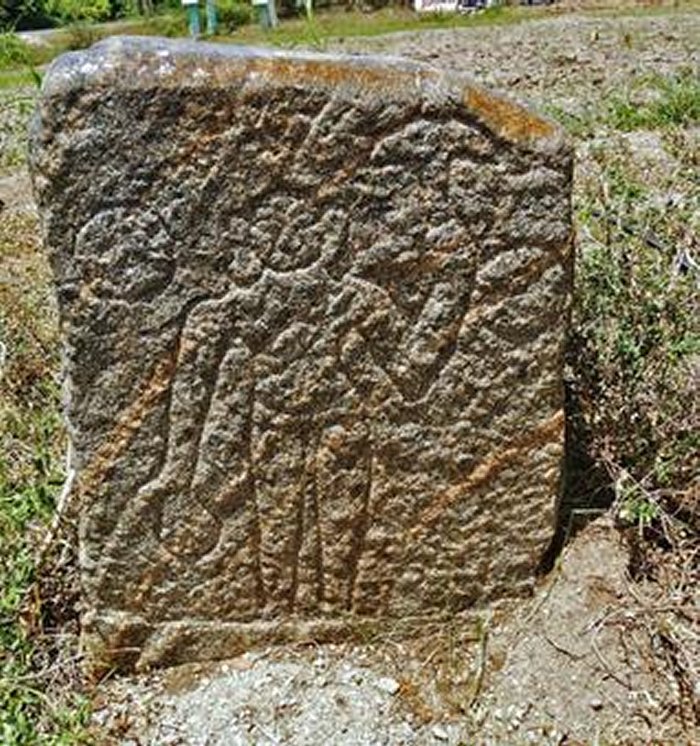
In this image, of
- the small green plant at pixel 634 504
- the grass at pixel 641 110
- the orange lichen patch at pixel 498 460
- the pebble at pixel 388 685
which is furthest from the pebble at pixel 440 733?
the grass at pixel 641 110

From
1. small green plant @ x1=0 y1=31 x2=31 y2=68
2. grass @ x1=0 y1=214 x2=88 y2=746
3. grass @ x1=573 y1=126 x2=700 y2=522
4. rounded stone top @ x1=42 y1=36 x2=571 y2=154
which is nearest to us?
rounded stone top @ x1=42 y1=36 x2=571 y2=154

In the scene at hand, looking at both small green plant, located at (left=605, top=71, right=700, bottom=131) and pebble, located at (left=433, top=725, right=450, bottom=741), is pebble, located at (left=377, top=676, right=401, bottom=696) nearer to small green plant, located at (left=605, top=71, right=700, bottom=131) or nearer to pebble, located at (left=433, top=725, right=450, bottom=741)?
pebble, located at (left=433, top=725, right=450, bottom=741)

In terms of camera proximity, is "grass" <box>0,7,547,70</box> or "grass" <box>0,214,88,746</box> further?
"grass" <box>0,7,547,70</box>

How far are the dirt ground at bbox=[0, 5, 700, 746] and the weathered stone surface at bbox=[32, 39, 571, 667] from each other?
7cm

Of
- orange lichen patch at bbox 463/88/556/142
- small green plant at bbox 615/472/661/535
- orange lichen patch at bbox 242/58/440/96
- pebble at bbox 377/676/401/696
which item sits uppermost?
orange lichen patch at bbox 242/58/440/96

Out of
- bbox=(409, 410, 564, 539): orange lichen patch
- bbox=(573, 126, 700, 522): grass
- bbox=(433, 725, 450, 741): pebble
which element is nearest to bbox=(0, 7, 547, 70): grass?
bbox=(573, 126, 700, 522): grass

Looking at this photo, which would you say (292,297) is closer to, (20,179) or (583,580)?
(583,580)

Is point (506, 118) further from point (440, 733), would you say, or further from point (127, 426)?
point (440, 733)

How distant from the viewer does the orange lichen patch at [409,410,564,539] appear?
7.82 ft

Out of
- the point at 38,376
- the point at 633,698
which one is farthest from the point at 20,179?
the point at 633,698

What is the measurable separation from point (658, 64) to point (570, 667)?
6.96 meters

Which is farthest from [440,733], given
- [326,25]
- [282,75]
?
[326,25]

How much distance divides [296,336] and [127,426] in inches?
14.2

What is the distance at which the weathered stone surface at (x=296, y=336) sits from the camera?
6.59ft
